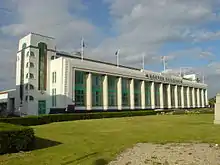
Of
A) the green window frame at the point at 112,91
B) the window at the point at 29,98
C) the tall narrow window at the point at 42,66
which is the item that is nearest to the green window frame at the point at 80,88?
the tall narrow window at the point at 42,66

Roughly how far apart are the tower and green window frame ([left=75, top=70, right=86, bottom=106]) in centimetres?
616

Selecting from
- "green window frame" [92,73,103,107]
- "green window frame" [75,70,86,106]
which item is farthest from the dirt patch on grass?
"green window frame" [92,73,103,107]

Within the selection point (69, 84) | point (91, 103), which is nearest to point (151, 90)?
point (91, 103)

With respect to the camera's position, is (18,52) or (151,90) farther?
(151,90)

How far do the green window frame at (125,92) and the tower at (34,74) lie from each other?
61.4ft

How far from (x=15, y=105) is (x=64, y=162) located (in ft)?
159

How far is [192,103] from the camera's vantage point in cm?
8756

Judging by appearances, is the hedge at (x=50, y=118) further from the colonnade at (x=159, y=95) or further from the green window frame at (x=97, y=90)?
the green window frame at (x=97, y=90)

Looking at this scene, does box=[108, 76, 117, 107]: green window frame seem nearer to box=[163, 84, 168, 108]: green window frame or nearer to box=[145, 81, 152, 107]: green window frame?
box=[145, 81, 152, 107]: green window frame

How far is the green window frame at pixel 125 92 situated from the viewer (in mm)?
61188

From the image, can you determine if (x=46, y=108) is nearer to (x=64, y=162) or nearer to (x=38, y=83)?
(x=38, y=83)

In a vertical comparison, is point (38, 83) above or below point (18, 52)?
below

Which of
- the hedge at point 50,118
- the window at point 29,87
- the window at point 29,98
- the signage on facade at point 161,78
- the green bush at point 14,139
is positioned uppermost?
the signage on facade at point 161,78

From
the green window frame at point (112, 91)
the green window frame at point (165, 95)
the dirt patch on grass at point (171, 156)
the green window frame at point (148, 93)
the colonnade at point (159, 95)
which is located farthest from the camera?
the green window frame at point (165, 95)
